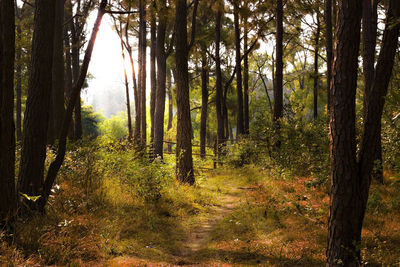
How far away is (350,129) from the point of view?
3.41m

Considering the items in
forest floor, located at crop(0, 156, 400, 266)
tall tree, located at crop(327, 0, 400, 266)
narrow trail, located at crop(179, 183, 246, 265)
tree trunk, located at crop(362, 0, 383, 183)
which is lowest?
narrow trail, located at crop(179, 183, 246, 265)

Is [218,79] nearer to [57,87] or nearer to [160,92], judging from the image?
[160,92]

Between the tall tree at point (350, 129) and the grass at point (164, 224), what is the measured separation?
1.37 ft

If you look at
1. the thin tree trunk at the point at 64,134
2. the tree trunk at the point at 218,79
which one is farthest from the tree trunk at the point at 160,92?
the thin tree trunk at the point at 64,134

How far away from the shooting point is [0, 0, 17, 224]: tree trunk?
3.99 meters

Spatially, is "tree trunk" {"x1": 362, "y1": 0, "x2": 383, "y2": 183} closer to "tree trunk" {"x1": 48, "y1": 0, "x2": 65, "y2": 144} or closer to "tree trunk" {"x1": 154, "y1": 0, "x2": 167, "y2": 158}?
"tree trunk" {"x1": 154, "y1": 0, "x2": 167, "y2": 158}

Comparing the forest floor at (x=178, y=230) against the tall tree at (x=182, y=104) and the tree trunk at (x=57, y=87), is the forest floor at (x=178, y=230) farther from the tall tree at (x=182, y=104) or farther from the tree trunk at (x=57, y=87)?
the tree trunk at (x=57, y=87)

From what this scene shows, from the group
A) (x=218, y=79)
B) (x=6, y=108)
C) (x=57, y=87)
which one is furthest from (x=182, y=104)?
(x=218, y=79)

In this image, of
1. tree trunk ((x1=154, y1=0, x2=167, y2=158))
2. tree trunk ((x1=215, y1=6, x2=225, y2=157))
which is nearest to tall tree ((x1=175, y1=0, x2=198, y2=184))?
tree trunk ((x1=154, y1=0, x2=167, y2=158))

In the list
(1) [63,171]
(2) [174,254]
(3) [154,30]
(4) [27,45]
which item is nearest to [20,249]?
(2) [174,254]

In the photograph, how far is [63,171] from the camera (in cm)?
709

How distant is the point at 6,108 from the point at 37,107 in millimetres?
1042

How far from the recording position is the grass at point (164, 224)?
13.3 ft

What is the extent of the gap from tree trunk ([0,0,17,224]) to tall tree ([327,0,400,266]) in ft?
13.5
